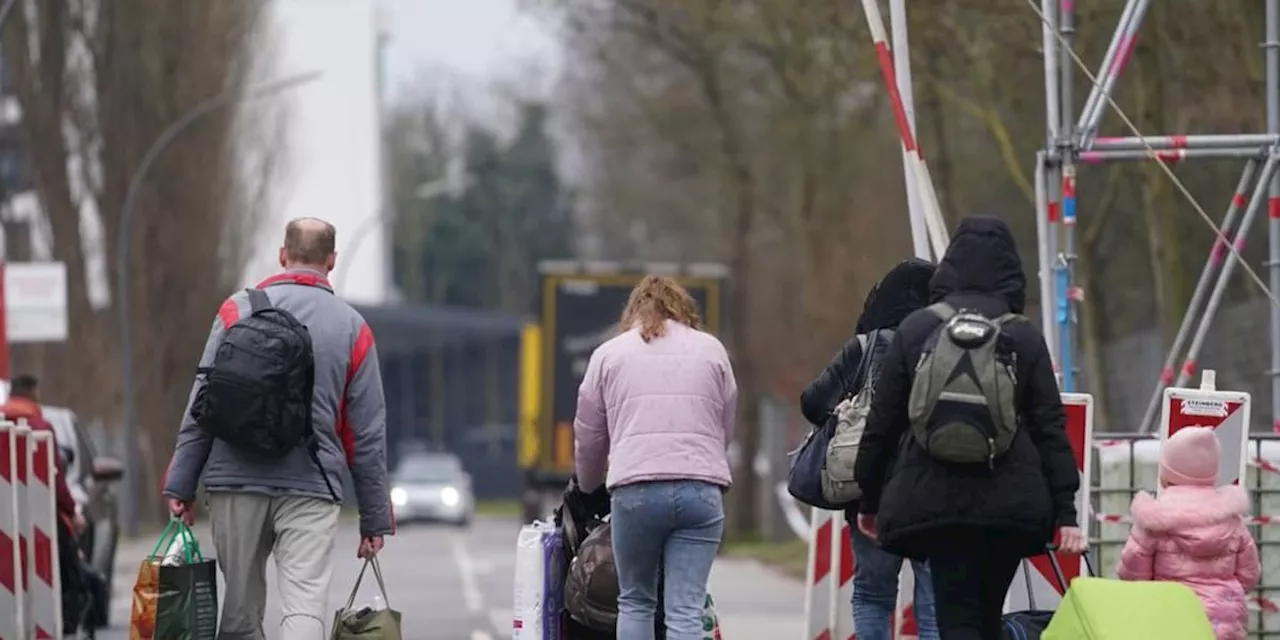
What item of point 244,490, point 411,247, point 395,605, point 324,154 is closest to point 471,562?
point 395,605

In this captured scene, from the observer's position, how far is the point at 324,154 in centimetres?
7838

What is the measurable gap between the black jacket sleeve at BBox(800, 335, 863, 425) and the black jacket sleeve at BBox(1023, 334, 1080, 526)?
4.76 ft

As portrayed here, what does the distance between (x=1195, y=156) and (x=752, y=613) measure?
253 inches

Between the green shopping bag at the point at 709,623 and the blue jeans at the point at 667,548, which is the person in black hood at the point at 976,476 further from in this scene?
the green shopping bag at the point at 709,623

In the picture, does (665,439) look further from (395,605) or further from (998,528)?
(395,605)

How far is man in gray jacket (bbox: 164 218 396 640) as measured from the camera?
888cm

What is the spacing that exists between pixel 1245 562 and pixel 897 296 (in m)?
1.54

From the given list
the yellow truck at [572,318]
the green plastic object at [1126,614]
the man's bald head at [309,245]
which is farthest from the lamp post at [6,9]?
the green plastic object at [1126,614]

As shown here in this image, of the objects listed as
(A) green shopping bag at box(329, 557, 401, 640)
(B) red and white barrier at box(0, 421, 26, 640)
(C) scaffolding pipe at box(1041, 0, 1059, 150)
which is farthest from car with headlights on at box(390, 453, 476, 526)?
(A) green shopping bag at box(329, 557, 401, 640)

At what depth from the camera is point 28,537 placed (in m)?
12.5

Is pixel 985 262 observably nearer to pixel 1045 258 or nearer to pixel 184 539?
pixel 184 539

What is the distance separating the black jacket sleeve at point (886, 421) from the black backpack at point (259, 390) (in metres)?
2.02

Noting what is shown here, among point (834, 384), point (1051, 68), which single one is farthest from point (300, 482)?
point (1051, 68)

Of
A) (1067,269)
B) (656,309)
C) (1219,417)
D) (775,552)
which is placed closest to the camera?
(656,309)
